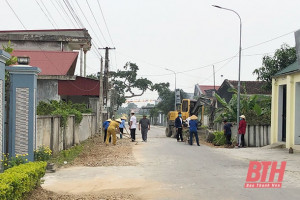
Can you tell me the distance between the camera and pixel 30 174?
7.62m

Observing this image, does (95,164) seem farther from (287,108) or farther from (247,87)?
(247,87)

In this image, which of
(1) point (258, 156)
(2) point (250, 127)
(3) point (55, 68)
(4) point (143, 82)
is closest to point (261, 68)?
(2) point (250, 127)

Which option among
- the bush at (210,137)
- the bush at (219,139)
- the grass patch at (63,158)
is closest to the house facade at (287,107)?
the bush at (219,139)

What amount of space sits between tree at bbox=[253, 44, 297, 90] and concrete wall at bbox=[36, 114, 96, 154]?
12185 mm

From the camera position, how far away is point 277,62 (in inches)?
1010

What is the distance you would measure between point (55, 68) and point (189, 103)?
1060 cm

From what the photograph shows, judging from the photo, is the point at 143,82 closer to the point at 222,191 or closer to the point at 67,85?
the point at 67,85

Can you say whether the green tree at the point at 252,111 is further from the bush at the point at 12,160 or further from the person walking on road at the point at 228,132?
the bush at the point at 12,160

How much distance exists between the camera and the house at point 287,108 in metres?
17.4

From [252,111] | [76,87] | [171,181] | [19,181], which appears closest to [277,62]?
[252,111]

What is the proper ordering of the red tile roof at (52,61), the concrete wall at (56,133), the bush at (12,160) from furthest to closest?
the red tile roof at (52,61), the concrete wall at (56,133), the bush at (12,160)

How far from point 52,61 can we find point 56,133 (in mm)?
12594

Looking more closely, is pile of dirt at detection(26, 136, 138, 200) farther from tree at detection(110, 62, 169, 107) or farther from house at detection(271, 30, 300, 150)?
tree at detection(110, 62, 169, 107)

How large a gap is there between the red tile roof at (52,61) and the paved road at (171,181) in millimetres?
14068
